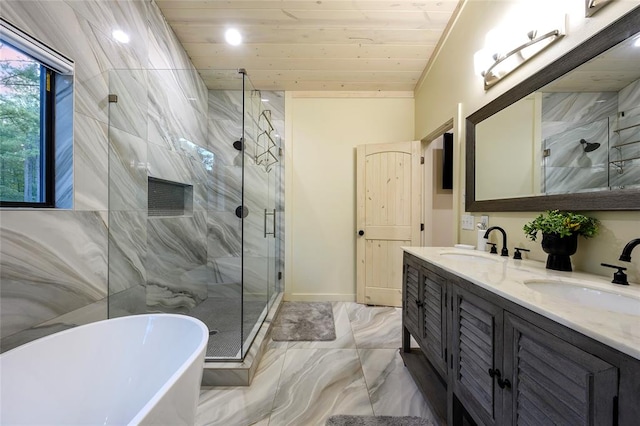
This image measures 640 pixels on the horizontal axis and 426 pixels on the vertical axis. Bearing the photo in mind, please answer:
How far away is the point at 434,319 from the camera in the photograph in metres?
1.40

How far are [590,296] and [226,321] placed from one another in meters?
2.44

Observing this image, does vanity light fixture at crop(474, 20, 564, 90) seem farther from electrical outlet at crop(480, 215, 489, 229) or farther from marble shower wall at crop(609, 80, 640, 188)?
electrical outlet at crop(480, 215, 489, 229)

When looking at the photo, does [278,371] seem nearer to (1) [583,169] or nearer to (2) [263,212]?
(2) [263,212]

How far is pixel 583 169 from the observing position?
3.59 feet

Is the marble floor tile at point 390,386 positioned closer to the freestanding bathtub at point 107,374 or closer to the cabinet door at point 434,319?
the cabinet door at point 434,319

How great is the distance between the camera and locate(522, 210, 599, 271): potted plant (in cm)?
106

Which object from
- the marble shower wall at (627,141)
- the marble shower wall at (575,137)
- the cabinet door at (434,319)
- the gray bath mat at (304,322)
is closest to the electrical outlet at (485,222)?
the marble shower wall at (575,137)

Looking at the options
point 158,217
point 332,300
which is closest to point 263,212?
point 158,217

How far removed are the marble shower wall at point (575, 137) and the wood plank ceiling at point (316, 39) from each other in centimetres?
148

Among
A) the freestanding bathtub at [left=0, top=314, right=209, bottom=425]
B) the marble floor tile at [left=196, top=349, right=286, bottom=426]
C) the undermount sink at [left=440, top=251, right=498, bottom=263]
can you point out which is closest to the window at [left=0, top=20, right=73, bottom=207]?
the freestanding bathtub at [left=0, top=314, right=209, bottom=425]

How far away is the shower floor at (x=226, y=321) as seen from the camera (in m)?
1.84

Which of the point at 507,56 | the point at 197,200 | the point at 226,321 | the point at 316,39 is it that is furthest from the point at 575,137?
the point at 197,200

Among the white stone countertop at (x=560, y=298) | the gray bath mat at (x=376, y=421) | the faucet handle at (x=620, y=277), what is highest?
the faucet handle at (x=620, y=277)

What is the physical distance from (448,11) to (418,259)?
2.12 metres
